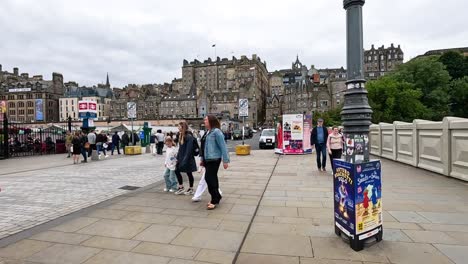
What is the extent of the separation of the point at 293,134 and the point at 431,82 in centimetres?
4388

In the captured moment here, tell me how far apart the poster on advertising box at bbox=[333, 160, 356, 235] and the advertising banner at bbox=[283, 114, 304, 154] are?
13.9 meters

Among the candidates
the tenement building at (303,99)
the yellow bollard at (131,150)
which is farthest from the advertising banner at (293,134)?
the tenement building at (303,99)

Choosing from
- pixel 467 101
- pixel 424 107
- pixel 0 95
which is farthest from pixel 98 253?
pixel 0 95

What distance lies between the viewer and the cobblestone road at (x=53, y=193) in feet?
17.9

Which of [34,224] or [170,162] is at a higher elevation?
[170,162]

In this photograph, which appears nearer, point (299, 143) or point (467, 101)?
point (299, 143)

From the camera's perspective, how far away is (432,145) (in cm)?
989

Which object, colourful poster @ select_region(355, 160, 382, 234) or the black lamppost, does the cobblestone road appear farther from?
the black lamppost

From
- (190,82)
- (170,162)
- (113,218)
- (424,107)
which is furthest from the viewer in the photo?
(190,82)

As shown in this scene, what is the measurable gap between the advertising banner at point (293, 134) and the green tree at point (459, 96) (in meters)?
47.2

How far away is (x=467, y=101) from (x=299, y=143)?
4945 cm

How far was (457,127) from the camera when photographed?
8.31 meters

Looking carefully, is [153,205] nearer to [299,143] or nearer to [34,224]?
[34,224]

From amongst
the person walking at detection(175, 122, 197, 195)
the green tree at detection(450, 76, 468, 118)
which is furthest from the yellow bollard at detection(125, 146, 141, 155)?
the green tree at detection(450, 76, 468, 118)
